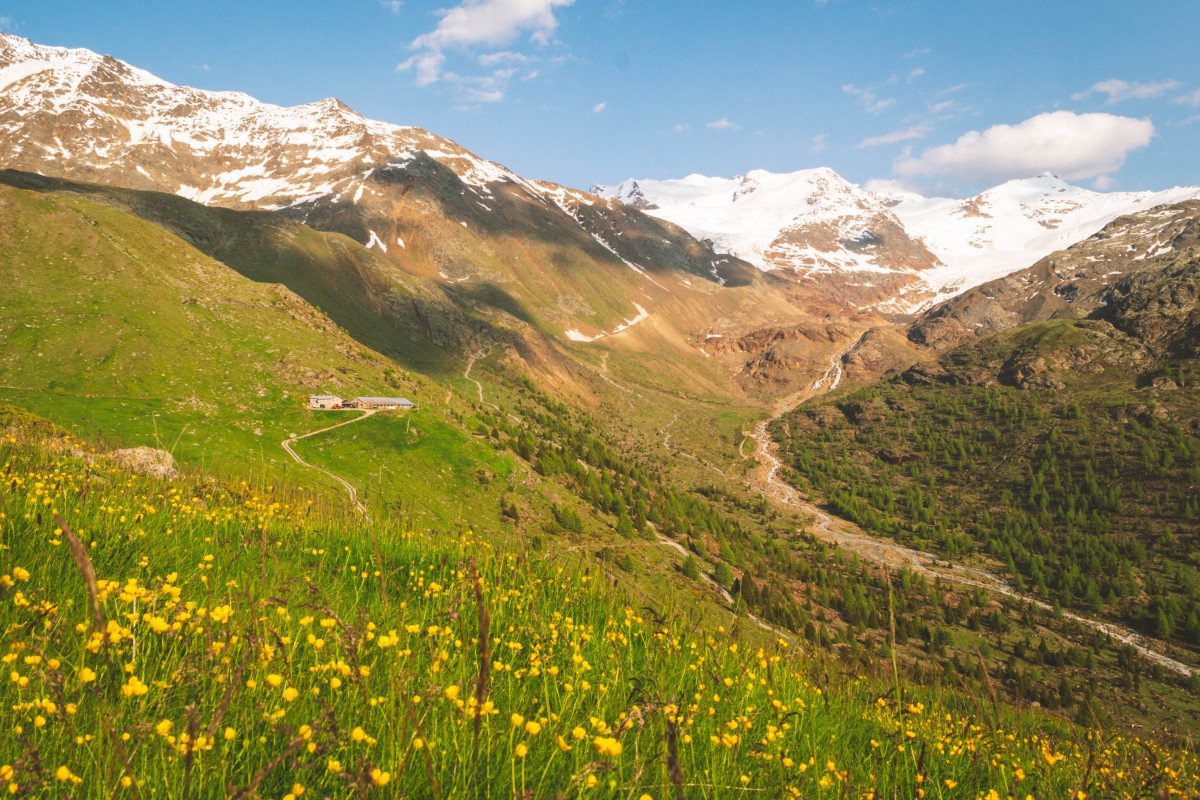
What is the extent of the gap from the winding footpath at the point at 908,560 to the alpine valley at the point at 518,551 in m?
1.29

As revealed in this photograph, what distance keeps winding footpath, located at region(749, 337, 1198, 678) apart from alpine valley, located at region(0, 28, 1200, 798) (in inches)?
50.9

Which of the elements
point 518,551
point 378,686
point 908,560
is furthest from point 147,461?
point 908,560

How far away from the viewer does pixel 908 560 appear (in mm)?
115188

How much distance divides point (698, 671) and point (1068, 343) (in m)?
233

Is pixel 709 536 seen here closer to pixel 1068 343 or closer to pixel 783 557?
pixel 783 557

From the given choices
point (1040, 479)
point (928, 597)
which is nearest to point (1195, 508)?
point (1040, 479)

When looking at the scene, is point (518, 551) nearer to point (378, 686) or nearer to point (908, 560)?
point (378, 686)

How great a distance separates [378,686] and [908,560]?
131170mm

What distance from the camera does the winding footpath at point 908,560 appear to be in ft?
284

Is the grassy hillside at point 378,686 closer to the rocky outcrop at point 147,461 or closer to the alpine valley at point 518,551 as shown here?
the alpine valley at point 518,551

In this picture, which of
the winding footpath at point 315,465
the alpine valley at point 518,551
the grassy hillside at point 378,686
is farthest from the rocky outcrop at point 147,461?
the winding footpath at point 315,465

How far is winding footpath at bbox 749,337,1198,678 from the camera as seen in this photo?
284 ft

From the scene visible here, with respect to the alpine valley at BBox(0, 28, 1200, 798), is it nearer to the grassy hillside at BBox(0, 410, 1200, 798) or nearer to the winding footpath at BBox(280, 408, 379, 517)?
the grassy hillside at BBox(0, 410, 1200, 798)

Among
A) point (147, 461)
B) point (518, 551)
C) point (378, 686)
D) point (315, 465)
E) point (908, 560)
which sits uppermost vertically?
point (378, 686)
